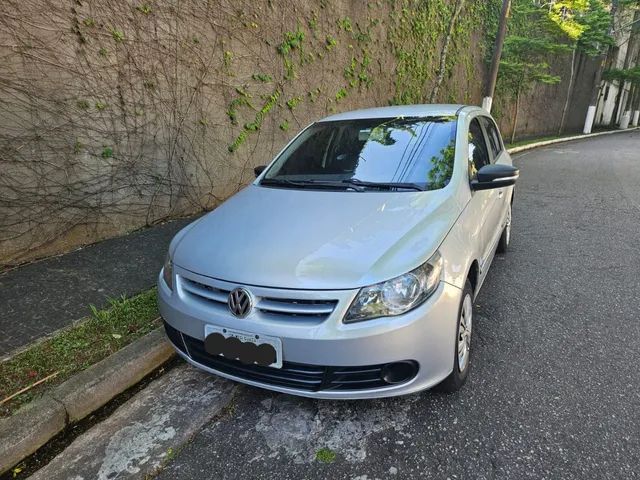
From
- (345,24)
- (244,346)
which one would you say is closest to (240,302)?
(244,346)

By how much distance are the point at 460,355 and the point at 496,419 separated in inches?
13.5

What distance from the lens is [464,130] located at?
3.07 m

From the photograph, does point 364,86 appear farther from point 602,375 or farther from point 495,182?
point 602,375

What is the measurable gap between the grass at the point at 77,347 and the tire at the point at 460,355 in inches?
73.8

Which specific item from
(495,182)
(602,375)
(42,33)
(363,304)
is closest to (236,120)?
(42,33)

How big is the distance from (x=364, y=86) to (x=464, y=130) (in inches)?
225

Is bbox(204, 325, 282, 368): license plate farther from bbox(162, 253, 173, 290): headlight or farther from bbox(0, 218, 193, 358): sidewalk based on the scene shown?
bbox(0, 218, 193, 358): sidewalk

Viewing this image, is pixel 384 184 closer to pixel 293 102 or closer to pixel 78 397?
pixel 78 397

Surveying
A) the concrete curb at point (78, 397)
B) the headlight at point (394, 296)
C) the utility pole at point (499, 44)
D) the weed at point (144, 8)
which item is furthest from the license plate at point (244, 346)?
the utility pole at point (499, 44)

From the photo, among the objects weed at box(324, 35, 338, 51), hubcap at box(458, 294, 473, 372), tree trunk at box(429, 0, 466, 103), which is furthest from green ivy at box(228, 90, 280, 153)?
tree trunk at box(429, 0, 466, 103)

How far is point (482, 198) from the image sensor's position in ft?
9.72

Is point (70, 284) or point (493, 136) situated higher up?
point (493, 136)

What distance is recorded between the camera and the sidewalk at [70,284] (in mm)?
2816

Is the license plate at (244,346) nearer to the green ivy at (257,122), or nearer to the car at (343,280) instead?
the car at (343,280)
